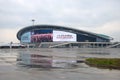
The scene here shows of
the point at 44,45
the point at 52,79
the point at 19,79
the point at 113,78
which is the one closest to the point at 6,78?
the point at 19,79

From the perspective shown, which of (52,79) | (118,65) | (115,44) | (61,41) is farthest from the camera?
(61,41)

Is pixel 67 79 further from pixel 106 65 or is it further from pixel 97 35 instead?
pixel 97 35

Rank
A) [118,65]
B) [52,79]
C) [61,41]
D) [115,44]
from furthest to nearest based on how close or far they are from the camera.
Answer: [61,41] < [115,44] < [118,65] < [52,79]

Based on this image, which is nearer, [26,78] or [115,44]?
[26,78]

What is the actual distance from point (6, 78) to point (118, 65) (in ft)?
33.2

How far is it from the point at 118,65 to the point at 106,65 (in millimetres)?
1262

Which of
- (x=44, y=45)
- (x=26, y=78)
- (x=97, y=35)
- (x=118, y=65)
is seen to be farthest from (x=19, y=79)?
(x=97, y=35)

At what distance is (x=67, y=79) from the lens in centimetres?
1544

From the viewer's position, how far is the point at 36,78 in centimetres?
1574

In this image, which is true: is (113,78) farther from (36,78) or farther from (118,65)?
(118,65)

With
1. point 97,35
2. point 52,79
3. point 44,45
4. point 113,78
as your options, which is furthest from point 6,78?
point 97,35

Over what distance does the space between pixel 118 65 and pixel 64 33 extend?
17651cm

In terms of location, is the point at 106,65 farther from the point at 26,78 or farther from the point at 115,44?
the point at 115,44

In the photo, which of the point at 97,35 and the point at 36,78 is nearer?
the point at 36,78
